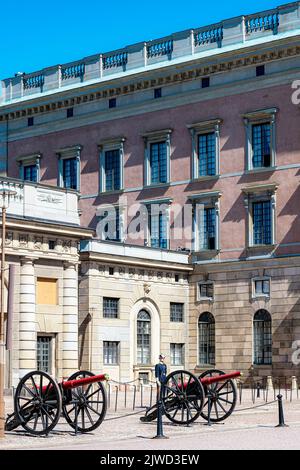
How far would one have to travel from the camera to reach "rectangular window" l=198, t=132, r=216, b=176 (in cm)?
5959

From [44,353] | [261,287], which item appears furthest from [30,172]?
[44,353]

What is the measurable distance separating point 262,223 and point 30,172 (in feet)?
57.1

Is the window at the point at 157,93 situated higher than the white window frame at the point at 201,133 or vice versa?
the window at the point at 157,93

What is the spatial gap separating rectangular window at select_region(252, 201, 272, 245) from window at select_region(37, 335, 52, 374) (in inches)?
610

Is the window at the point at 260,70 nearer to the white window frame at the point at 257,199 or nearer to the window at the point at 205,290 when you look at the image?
the white window frame at the point at 257,199

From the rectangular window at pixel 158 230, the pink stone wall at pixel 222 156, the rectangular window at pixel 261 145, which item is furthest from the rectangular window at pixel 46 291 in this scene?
the rectangular window at pixel 261 145

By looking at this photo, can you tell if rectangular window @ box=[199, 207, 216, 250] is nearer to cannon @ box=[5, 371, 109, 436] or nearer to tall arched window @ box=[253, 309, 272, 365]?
tall arched window @ box=[253, 309, 272, 365]

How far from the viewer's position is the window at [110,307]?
54.4 meters

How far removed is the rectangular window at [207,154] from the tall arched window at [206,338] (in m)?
7.88

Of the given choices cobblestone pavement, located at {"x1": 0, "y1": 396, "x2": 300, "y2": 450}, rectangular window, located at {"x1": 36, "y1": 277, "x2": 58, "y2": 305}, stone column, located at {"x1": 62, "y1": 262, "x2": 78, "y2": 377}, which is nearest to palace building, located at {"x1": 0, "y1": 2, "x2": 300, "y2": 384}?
stone column, located at {"x1": 62, "y1": 262, "x2": 78, "y2": 377}

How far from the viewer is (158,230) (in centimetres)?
6134

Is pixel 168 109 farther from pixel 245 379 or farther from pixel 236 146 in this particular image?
pixel 245 379

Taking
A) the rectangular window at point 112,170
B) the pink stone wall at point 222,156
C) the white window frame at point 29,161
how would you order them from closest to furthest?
the pink stone wall at point 222,156
the rectangular window at point 112,170
the white window frame at point 29,161

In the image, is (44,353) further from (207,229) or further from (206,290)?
(207,229)
